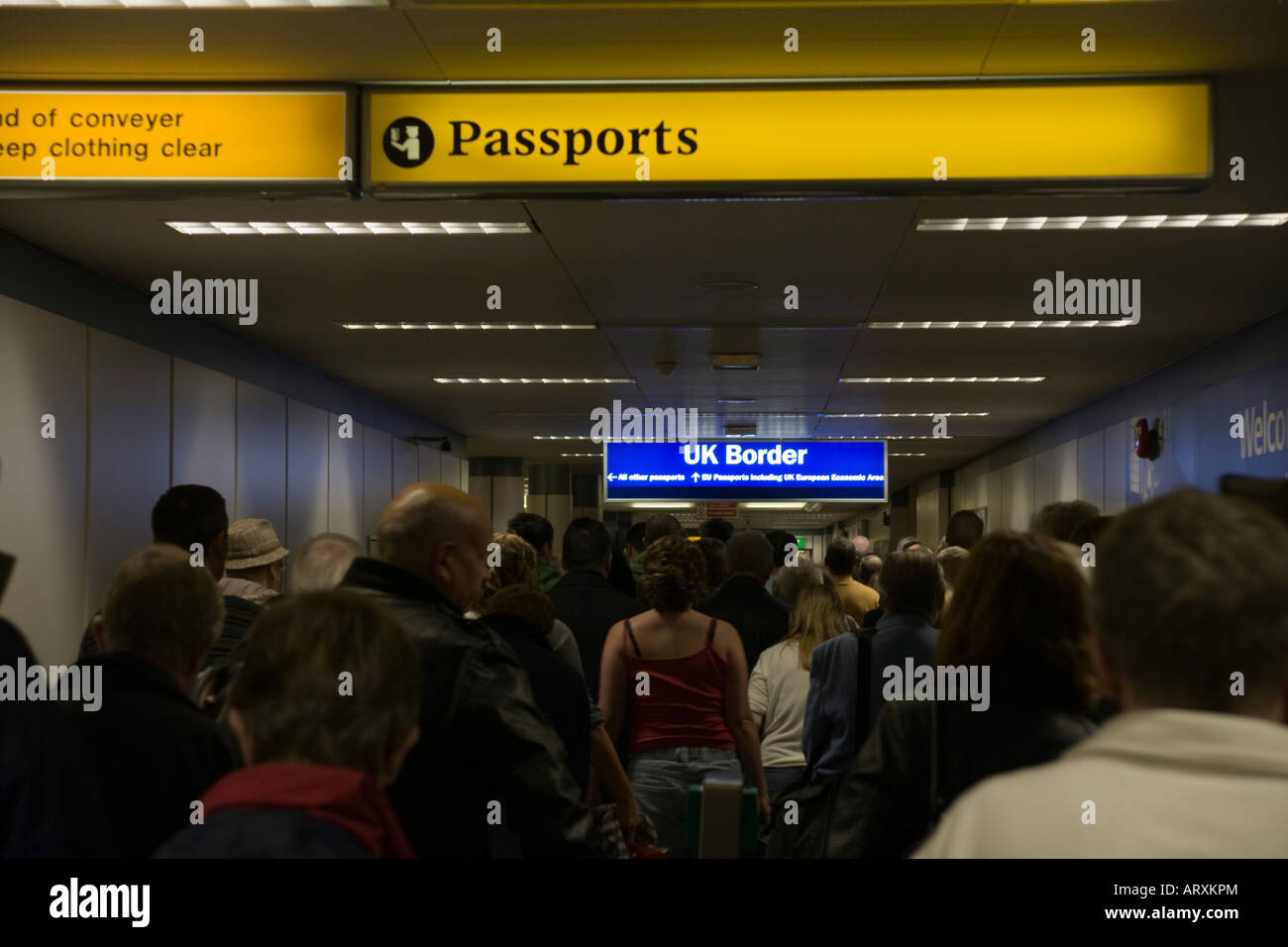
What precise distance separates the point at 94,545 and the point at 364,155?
3.55 meters

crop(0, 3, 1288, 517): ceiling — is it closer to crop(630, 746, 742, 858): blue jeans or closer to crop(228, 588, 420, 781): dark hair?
crop(630, 746, 742, 858): blue jeans

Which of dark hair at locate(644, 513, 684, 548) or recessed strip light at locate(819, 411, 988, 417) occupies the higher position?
recessed strip light at locate(819, 411, 988, 417)

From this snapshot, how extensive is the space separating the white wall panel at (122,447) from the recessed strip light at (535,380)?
3.90 m

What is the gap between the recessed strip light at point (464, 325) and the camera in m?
8.07

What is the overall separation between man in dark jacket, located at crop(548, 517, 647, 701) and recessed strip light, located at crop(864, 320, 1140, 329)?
338 centimetres

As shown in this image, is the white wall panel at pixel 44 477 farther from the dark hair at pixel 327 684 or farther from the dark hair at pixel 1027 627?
the dark hair at pixel 1027 627

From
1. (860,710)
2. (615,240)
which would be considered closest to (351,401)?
(615,240)

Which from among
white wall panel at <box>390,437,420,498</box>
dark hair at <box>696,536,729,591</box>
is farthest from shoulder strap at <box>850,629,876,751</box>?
white wall panel at <box>390,437,420,498</box>

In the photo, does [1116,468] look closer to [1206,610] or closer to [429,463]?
[429,463]

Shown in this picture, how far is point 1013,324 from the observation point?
802 cm

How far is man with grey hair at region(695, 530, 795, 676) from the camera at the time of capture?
5320mm

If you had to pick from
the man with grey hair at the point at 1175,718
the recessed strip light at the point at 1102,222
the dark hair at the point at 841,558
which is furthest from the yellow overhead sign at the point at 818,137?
the dark hair at the point at 841,558

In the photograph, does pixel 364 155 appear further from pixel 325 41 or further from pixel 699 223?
pixel 699 223

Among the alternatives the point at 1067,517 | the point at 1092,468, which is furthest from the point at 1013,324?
the point at 1092,468
